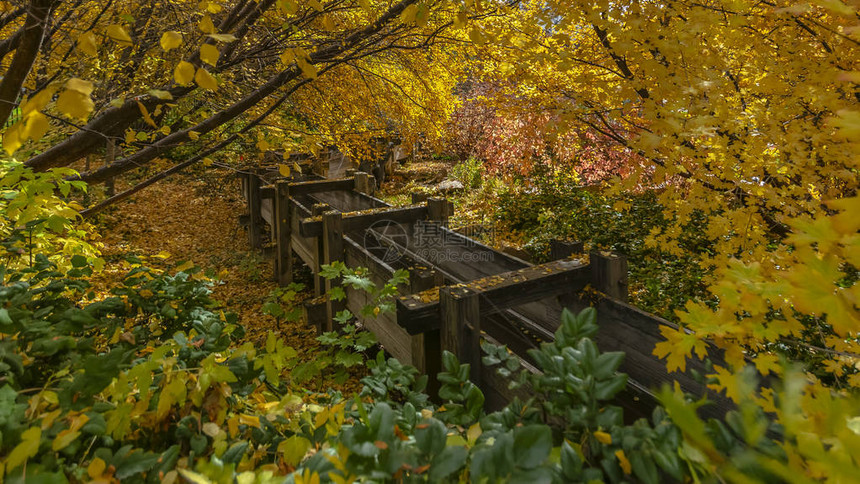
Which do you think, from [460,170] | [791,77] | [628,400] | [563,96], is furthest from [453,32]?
[460,170]

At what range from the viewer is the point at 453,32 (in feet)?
17.7

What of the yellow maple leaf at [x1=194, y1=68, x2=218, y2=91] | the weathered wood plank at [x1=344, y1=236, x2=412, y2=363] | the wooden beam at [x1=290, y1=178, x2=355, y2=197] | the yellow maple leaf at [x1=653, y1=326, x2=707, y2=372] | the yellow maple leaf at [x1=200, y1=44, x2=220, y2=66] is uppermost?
the yellow maple leaf at [x1=200, y1=44, x2=220, y2=66]

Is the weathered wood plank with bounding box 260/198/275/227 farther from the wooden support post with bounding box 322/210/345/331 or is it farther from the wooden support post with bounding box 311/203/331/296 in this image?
the wooden support post with bounding box 322/210/345/331

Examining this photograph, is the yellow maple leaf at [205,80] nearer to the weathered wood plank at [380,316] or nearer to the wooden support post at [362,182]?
the weathered wood plank at [380,316]

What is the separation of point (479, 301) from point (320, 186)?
5.60 meters

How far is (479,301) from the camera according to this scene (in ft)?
8.38

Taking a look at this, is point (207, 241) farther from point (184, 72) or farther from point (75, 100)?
point (75, 100)

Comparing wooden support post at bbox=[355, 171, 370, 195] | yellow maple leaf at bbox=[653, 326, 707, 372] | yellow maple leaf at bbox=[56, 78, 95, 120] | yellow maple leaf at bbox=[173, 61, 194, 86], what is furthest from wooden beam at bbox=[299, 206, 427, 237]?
yellow maple leaf at bbox=[653, 326, 707, 372]

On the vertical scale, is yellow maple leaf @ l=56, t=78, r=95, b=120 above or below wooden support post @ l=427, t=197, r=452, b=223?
above

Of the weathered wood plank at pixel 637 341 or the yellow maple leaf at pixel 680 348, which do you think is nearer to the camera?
the yellow maple leaf at pixel 680 348

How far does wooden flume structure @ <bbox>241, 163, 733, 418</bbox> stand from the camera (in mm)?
2486

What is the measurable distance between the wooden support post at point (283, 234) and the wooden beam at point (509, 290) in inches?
185

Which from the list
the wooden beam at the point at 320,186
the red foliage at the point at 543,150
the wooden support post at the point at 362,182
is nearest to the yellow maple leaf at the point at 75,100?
the red foliage at the point at 543,150

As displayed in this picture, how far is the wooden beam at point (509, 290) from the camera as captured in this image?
2564 millimetres
